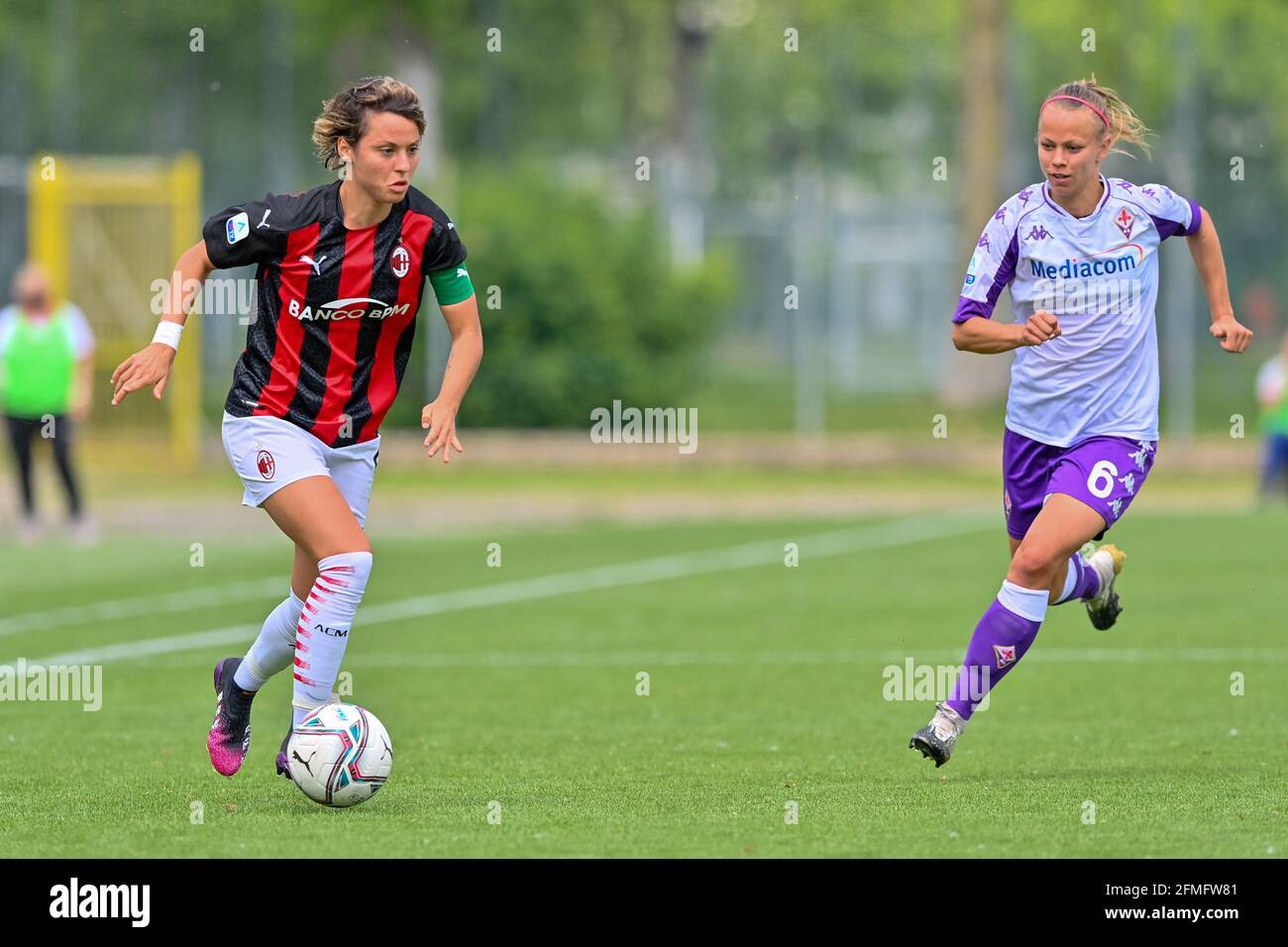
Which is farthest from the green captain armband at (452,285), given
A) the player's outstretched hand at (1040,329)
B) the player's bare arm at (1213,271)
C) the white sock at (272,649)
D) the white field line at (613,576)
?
the white field line at (613,576)

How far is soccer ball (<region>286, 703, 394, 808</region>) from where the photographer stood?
6953 millimetres

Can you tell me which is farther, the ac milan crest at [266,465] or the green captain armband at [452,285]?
the green captain armband at [452,285]

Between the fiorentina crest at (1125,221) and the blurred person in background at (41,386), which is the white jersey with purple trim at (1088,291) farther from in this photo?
the blurred person in background at (41,386)

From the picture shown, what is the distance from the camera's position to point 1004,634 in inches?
302

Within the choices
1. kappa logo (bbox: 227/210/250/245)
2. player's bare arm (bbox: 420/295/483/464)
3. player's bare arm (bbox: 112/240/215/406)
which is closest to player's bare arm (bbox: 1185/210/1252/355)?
player's bare arm (bbox: 420/295/483/464)

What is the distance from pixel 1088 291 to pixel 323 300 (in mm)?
2645

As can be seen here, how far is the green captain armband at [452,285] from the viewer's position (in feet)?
24.6

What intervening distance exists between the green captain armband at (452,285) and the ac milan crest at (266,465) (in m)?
0.80

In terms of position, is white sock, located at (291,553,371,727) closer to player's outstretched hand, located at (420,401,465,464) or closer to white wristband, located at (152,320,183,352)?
player's outstretched hand, located at (420,401,465,464)

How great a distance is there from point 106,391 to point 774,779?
20210 millimetres

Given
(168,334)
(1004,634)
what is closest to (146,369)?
(168,334)

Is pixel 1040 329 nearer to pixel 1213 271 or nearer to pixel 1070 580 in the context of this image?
pixel 1213 271

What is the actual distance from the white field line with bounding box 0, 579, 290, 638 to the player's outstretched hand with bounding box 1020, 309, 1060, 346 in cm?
745
